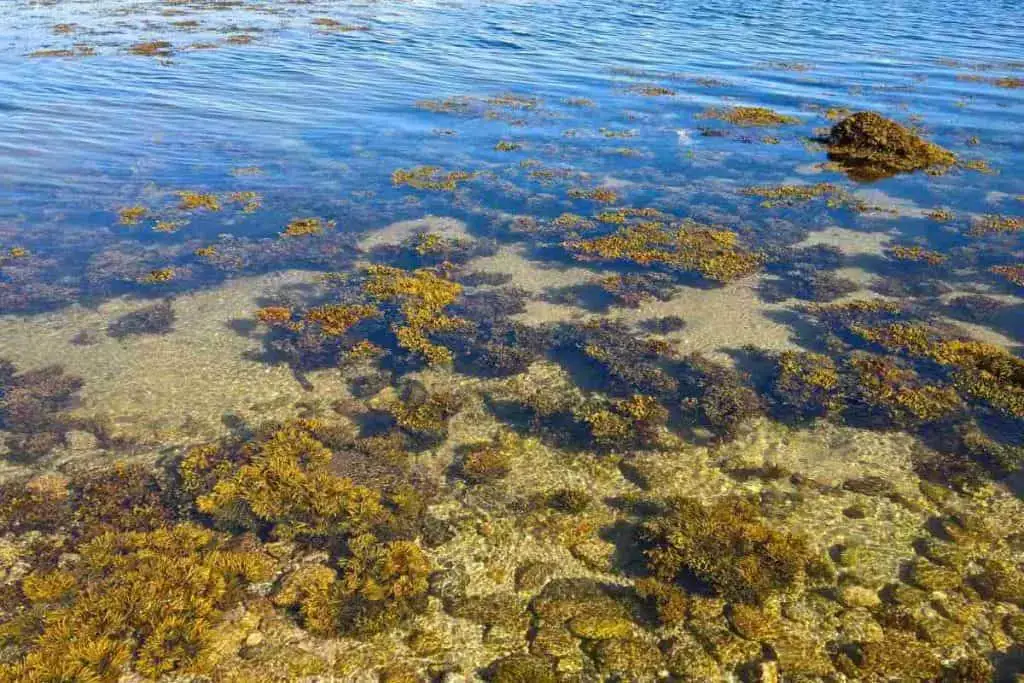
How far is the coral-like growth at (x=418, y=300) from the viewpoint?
13438mm

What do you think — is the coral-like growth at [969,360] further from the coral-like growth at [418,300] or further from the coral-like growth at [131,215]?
the coral-like growth at [131,215]

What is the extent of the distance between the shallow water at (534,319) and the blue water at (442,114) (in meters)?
0.22

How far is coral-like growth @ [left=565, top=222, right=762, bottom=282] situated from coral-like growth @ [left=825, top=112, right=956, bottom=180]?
326 inches

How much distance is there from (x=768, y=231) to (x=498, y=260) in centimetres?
749

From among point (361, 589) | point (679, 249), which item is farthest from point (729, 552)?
point (679, 249)

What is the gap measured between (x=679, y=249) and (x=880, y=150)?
38.3 ft

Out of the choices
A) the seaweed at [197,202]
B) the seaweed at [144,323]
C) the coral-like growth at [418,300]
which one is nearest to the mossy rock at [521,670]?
the coral-like growth at [418,300]

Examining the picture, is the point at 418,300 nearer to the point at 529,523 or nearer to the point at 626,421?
the point at 626,421

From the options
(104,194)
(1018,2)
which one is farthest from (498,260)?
(1018,2)

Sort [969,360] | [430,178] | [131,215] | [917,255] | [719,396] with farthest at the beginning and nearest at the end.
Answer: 1. [430,178]
2. [131,215]
3. [917,255]
4. [969,360]
5. [719,396]

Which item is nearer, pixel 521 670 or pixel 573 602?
pixel 521 670

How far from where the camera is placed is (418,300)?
587 inches

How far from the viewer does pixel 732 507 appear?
9.74 metres

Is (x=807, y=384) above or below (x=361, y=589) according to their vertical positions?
above
